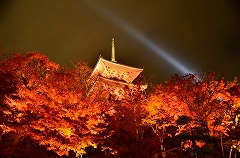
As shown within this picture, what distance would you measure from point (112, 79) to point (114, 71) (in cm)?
186

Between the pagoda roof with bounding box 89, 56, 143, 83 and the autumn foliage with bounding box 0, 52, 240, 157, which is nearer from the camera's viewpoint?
the autumn foliage with bounding box 0, 52, 240, 157

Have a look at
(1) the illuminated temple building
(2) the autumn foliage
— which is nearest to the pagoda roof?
(1) the illuminated temple building

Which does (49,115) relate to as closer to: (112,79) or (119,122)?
(119,122)

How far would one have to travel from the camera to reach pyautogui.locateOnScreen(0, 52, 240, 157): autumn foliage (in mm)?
14344

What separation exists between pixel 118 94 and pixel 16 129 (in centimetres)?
1453

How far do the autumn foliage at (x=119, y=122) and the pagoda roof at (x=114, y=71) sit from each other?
10.8 meters

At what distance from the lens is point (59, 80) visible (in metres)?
19.1

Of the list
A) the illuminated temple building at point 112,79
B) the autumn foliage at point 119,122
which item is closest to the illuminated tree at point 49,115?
the autumn foliage at point 119,122

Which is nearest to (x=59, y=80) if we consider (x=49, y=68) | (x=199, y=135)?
(x=49, y=68)

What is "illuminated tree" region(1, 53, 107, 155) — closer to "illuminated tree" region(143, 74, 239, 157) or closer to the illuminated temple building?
"illuminated tree" region(143, 74, 239, 157)

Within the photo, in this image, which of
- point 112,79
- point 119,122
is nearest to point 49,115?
point 119,122

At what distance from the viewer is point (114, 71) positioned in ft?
99.7

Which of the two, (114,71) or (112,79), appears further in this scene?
(114,71)

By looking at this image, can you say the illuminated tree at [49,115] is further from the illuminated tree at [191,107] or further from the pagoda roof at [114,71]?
the pagoda roof at [114,71]
